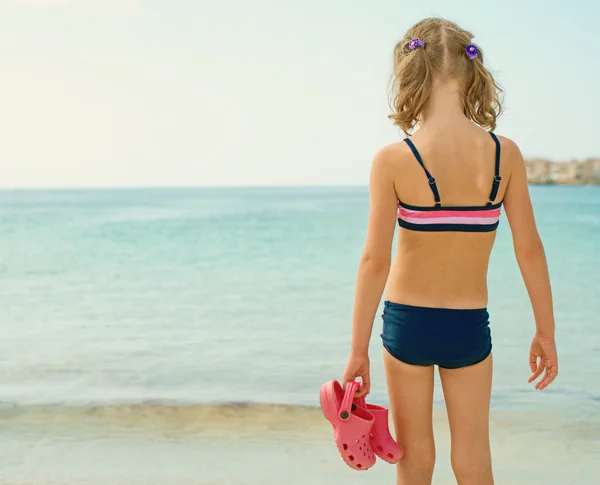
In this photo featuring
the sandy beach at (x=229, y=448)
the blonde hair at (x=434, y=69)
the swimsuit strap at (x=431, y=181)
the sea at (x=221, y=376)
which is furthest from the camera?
the sea at (x=221, y=376)

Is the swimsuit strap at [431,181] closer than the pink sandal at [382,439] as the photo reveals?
Yes

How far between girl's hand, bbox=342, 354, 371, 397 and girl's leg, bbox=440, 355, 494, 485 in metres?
0.24

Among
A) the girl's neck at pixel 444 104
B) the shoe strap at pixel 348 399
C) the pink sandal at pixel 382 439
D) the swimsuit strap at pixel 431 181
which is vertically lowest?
the pink sandal at pixel 382 439

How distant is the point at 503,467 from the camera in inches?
162

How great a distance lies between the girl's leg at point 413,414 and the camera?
7.82 feet

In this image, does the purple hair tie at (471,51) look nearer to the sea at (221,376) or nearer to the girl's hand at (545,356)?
the girl's hand at (545,356)

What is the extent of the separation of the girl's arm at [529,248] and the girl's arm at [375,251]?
1.15 feet

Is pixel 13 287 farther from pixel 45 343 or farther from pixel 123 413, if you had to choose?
pixel 123 413

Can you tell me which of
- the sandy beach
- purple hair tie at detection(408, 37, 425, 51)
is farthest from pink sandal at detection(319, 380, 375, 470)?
the sandy beach

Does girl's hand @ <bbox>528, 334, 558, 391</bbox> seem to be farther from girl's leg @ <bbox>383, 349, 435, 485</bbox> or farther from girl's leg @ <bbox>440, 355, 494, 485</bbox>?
girl's leg @ <bbox>383, 349, 435, 485</bbox>

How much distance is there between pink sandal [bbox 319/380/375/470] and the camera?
2.37 m

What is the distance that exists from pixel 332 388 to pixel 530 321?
20.8 feet

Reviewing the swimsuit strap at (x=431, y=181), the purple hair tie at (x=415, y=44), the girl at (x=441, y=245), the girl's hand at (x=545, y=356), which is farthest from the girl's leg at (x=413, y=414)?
the purple hair tie at (x=415, y=44)

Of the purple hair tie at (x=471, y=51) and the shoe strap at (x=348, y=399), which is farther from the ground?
the purple hair tie at (x=471, y=51)
